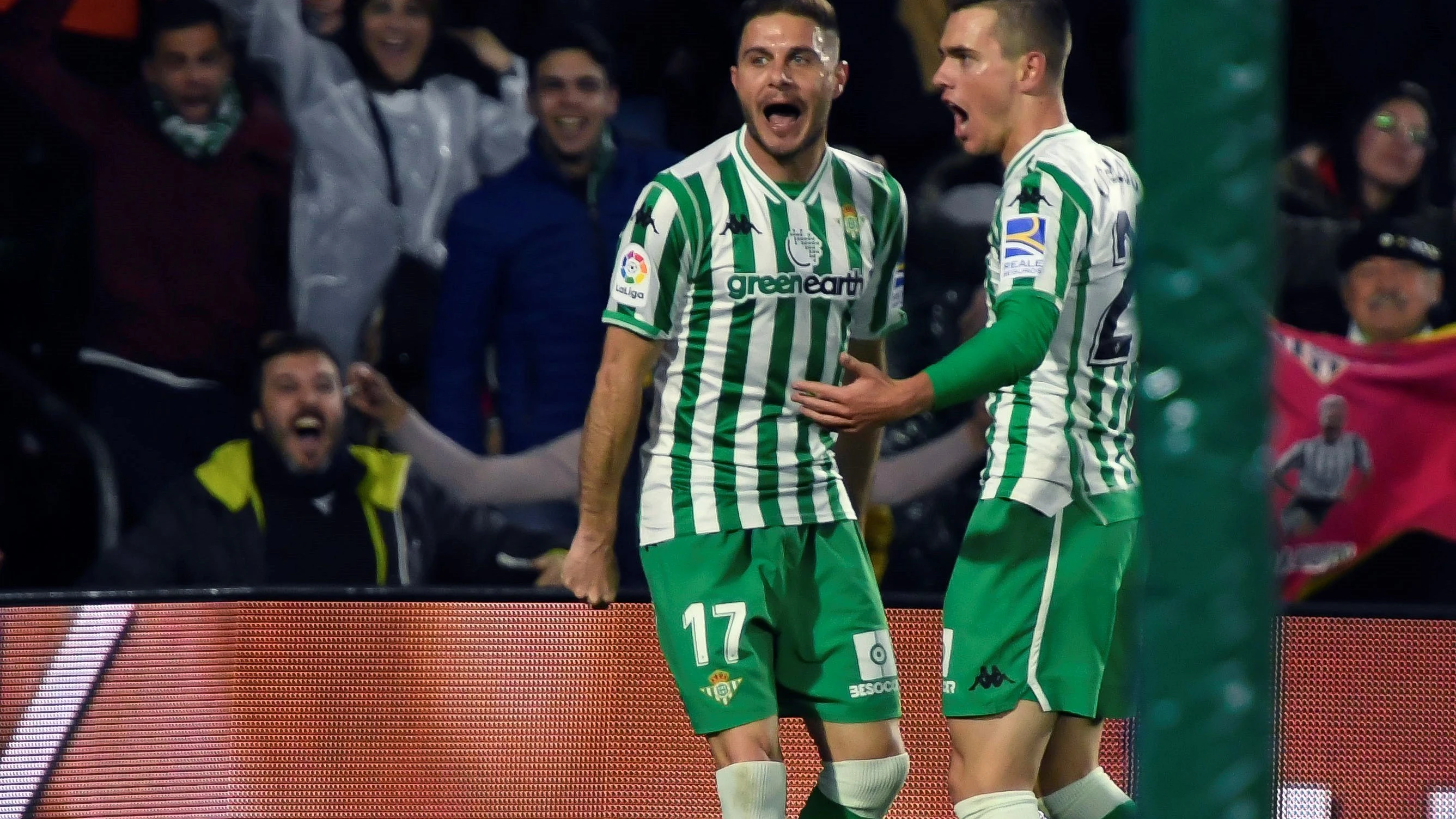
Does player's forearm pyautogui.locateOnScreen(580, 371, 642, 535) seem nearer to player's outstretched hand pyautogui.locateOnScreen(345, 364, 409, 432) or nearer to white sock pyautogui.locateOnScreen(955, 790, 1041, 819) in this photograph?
white sock pyautogui.locateOnScreen(955, 790, 1041, 819)

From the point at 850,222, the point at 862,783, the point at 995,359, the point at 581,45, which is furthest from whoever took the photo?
the point at 581,45

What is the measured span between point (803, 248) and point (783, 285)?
8 cm

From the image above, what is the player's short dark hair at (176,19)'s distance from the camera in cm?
451

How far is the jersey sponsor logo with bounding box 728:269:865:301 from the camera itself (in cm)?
Result: 316

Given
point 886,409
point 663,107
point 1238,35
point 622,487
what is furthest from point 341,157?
point 1238,35

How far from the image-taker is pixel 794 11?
3240 mm

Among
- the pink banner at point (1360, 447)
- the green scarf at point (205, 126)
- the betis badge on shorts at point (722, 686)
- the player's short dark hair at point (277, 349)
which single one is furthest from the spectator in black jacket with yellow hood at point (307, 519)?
the pink banner at point (1360, 447)

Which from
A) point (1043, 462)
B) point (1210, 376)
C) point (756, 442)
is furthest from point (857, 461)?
point (1210, 376)

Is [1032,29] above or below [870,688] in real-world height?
above

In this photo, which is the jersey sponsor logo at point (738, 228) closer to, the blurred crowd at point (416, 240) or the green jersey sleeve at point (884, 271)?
the green jersey sleeve at point (884, 271)

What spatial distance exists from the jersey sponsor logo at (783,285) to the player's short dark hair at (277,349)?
1.73m

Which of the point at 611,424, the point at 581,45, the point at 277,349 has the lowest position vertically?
the point at 277,349

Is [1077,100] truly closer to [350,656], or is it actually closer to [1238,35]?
[350,656]

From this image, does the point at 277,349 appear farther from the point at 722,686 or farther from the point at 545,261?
the point at 722,686
